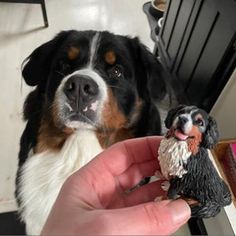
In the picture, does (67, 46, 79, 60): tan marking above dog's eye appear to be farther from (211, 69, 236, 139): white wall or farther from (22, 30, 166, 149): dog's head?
(211, 69, 236, 139): white wall

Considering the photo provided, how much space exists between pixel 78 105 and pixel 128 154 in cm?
23

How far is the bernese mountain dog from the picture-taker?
2.91 feet

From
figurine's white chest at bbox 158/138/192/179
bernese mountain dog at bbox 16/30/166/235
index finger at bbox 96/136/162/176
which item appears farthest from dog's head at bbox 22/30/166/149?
figurine's white chest at bbox 158/138/192/179

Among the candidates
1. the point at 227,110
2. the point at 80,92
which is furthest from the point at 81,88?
the point at 227,110

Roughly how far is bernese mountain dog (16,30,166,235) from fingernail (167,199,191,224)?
1.32 feet

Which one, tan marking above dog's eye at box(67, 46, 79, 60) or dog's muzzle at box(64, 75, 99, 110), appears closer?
dog's muzzle at box(64, 75, 99, 110)

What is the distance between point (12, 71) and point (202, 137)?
5.51 ft

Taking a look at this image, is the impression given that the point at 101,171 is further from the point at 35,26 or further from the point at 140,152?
the point at 35,26

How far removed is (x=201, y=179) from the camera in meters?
0.54

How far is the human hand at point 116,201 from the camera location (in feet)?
1.73

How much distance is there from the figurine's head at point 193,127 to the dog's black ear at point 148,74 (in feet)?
1.75

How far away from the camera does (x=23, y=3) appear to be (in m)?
2.45

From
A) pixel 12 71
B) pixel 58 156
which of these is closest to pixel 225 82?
pixel 58 156

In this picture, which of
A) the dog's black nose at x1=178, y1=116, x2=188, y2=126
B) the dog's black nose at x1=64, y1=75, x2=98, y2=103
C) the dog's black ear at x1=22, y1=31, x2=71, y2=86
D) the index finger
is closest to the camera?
the dog's black nose at x1=178, y1=116, x2=188, y2=126
